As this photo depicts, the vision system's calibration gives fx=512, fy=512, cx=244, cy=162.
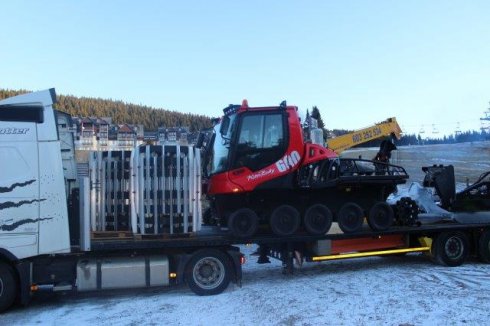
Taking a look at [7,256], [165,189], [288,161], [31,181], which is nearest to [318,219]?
[288,161]

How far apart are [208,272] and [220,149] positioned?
245cm

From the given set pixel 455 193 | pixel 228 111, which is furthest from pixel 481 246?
pixel 228 111

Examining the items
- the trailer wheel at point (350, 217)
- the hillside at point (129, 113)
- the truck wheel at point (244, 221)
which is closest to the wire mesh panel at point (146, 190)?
the truck wheel at point (244, 221)

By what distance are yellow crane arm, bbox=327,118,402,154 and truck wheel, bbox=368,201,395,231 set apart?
320 centimetres

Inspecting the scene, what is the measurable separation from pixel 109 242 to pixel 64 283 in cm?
97

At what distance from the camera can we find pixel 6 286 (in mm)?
7871

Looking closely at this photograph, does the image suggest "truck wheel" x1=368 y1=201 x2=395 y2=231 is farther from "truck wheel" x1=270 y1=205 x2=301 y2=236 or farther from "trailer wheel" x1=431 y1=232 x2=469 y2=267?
"truck wheel" x1=270 y1=205 x2=301 y2=236


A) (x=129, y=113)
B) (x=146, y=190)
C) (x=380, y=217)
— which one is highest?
(x=129, y=113)

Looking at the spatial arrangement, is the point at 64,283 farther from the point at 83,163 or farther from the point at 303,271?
the point at 303,271

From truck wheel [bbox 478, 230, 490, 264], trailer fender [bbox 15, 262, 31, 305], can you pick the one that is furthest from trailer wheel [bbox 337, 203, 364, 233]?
trailer fender [bbox 15, 262, 31, 305]

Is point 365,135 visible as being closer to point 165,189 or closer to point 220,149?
point 220,149

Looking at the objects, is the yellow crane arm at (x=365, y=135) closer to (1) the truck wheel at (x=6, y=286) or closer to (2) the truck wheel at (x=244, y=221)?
(2) the truck wheel at (x=244, y=221)

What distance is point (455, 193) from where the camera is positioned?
12258 mm

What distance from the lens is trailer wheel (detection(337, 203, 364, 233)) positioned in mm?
10305
